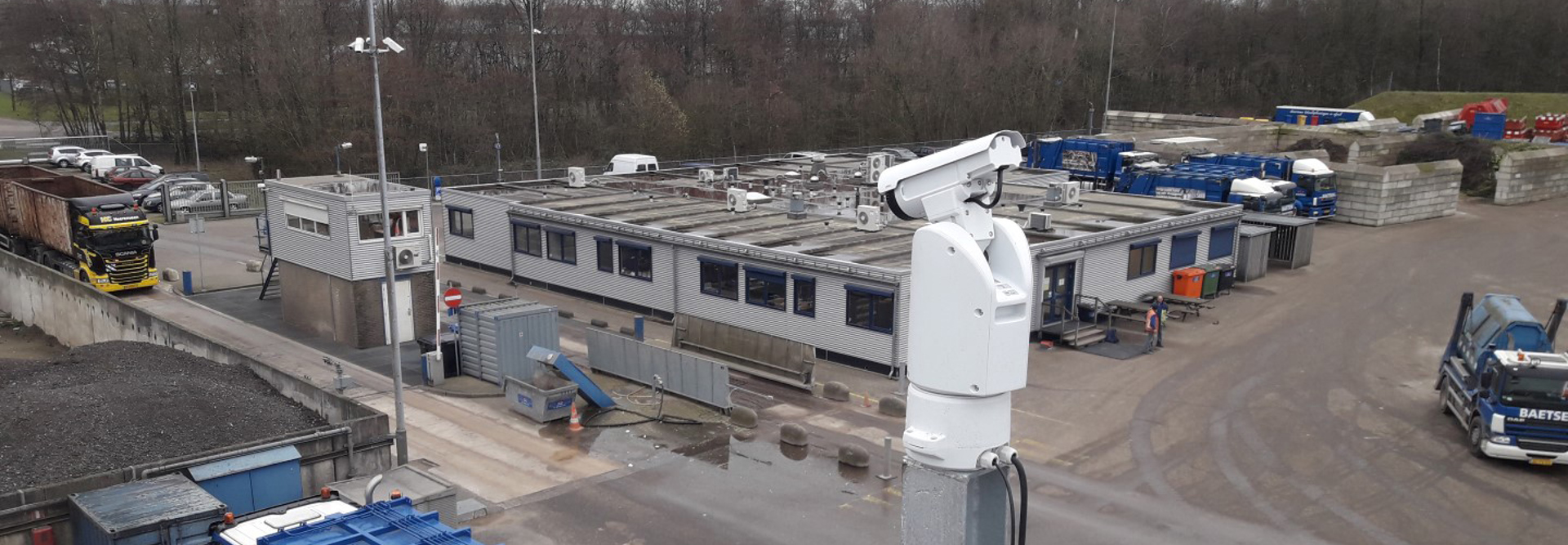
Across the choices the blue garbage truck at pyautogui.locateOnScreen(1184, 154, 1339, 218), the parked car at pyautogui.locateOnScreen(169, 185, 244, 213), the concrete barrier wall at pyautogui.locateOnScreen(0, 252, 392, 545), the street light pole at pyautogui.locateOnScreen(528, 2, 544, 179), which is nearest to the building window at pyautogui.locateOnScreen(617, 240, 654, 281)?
the concrete barrier wall at pyautogui.locateOnScreen(0, 252, 392, 545)

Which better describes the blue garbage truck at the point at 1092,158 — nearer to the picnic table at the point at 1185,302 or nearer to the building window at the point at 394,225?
the picnic table at the point at 1185,302

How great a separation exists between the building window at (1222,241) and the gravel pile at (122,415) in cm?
2613

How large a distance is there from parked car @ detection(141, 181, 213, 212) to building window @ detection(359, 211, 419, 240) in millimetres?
25055

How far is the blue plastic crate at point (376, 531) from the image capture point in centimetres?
1104

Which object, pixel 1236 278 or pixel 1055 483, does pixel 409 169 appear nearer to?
pixel 1236 278

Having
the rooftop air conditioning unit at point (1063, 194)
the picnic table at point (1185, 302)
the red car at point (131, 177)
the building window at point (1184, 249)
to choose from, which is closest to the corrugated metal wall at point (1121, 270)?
the building window at point (1184, 249)

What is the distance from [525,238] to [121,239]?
11155 millimetres

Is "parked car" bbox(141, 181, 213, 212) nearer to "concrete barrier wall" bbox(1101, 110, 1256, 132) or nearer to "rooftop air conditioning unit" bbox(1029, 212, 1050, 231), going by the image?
"rooftop air conditioning unit" bbox(1029, 212, 1050, 231)

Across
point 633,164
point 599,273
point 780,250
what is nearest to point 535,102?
point 633,164

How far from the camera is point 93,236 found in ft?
103

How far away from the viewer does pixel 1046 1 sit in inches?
3627

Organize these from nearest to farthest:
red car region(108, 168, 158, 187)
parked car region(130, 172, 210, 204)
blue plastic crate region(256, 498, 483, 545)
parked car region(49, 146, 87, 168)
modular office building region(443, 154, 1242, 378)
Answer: blue plastic crate region(256, 498, 483, 545) → modular office building region(443, 154, 1242, 378) → parked car region(130, 172, 210, 204) → red car region(108, 168, 158, 187) → parked car region(49, 146, 87, 168)

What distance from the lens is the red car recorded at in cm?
5319

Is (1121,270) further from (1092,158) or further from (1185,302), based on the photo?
(1092,158)
